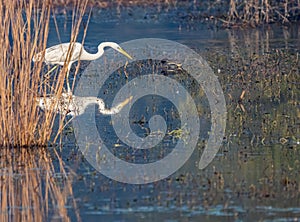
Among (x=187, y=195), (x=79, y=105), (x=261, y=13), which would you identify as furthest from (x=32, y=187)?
(x=261, y=13)

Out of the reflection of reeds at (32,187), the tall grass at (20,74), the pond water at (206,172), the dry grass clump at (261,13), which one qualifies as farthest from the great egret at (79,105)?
the dry grass clump at (261,13)

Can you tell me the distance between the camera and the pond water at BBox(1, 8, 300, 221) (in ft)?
21.0

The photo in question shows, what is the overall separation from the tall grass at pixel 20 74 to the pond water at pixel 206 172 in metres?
0.22

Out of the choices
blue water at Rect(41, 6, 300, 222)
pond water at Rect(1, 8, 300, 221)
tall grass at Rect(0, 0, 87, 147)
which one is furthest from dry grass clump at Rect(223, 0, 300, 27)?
tall grass at Rect(0, 0, 87, 147)

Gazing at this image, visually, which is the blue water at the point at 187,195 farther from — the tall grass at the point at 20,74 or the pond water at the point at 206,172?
the tall grass at the point at 20,74

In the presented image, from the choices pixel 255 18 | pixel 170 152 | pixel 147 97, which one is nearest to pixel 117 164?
pixel 170 152

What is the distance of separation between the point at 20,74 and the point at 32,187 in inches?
53.1

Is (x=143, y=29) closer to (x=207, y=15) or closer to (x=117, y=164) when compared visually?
(x=207, y=15)

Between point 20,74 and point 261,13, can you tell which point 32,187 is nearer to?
point 20,74

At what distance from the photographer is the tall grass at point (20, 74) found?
8.02 m

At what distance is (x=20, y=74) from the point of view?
26.7ft

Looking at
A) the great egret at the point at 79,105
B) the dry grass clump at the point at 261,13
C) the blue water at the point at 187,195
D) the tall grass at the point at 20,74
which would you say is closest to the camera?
the blue water at the point at 187,195

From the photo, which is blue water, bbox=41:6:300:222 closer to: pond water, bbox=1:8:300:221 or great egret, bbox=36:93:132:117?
pond water, bbox=1:8:300:221

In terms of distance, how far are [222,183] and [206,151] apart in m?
1.22
